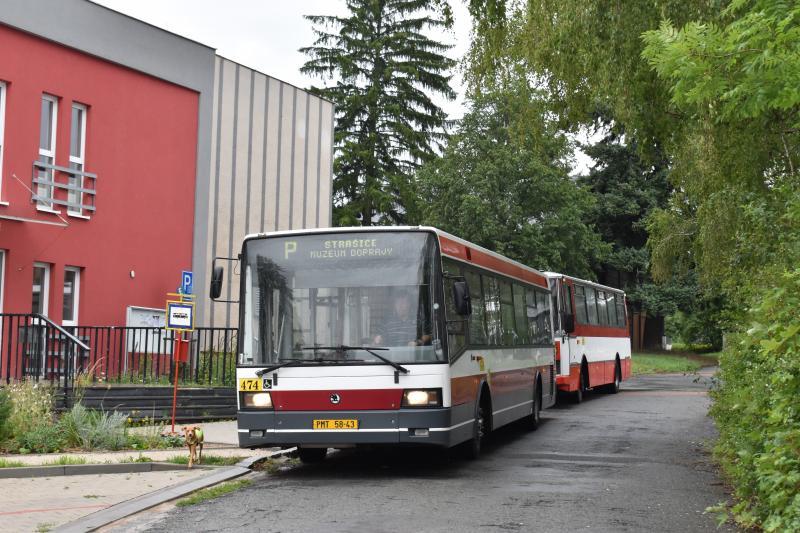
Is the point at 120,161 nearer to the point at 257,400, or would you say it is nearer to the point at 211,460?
the point at 211,460

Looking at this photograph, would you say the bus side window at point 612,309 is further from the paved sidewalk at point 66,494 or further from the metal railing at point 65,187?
the paved sidewalk at point 66,494

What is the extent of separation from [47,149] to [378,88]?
3546 centimetres

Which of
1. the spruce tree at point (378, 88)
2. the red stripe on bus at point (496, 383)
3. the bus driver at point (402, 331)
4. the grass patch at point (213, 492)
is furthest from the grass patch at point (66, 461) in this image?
the spruce tree at point (378, 88)

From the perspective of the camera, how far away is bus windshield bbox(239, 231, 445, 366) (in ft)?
41.0

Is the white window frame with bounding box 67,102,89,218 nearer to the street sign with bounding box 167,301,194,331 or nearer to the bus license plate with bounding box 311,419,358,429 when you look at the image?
the street sign with bounding box 167,301,194,331

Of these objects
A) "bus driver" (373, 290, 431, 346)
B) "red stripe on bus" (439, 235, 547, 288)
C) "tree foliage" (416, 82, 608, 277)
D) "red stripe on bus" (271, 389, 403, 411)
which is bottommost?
"red stripe on bus" (271, 389, 403, 411)

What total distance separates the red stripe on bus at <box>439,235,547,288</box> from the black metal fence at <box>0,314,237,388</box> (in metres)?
5.92

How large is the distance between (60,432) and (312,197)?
60.3 feet

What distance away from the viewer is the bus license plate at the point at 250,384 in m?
12.7

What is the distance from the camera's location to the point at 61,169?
23.1 meters

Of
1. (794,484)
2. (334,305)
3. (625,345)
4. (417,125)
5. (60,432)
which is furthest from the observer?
(417,125)

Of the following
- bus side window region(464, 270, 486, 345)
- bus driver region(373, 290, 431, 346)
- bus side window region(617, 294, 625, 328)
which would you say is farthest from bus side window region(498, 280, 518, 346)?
bus side window region(617, 294, 625, 328)

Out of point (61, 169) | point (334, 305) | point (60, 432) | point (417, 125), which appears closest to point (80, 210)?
point (61, 169)

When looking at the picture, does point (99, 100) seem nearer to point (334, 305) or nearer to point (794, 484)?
point (334, 305)
